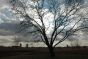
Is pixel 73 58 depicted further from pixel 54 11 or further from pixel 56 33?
pixel 54 11

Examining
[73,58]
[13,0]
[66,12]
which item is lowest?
[73,58]

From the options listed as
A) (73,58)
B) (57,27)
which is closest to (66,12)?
(57,27)

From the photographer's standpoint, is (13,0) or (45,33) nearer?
(13,0)

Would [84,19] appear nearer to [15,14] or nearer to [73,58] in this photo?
[73,58]

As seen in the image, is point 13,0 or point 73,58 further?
point 73,58

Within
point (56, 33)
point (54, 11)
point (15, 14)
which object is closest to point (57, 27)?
point (56, 33)

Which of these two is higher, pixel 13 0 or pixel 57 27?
pixel 13 0

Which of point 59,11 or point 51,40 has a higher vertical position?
point 59,11

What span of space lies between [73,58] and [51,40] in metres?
6.54

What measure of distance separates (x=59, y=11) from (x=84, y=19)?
5584 mm

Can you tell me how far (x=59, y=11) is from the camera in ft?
120

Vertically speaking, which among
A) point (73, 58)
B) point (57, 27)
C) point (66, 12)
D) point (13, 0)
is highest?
point (13, 0)

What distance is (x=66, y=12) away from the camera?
120ft

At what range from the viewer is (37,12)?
36719 millimetres
